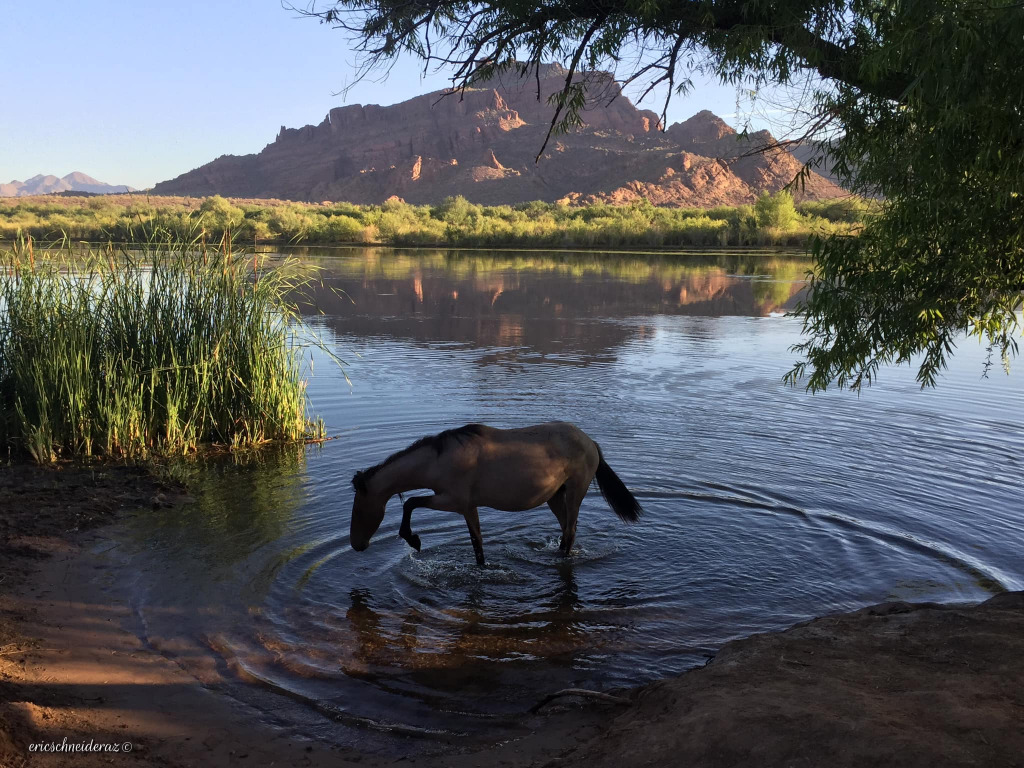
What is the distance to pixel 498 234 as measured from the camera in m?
63.2

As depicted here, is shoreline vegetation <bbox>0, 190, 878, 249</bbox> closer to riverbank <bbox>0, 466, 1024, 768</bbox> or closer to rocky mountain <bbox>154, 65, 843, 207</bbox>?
rocky mountain <bbox>154, 65, 843, 207</bbox>

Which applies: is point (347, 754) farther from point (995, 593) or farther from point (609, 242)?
point (609, 242)

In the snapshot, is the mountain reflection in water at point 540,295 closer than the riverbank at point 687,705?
No

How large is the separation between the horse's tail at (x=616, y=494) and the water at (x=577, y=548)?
0.30 metres

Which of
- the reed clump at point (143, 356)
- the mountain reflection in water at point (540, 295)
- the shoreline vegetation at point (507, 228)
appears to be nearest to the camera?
the reed clump at point (143, 356)

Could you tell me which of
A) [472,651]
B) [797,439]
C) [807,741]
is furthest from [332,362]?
[807,741]

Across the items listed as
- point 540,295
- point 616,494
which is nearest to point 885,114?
point 616,494

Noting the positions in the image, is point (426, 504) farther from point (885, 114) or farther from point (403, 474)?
point (885, 114)

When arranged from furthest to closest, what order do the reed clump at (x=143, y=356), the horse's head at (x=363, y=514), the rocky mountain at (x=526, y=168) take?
the rocky mountain at (x=526, y=168) → the reed clump at (x=143, y=356) → the horse's head at (x=363, y=514)

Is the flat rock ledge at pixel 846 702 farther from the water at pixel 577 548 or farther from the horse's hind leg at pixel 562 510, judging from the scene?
the horse's hind leg at pixel 562 510

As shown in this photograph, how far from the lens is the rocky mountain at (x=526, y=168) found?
116 meters

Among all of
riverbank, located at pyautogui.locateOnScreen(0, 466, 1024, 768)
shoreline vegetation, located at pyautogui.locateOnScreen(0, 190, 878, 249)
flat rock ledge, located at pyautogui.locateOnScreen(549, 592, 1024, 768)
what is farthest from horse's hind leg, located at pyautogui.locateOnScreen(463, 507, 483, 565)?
shoreline vegetation, located at pyautogui.locateOnScreen(0, 190, 878, 249)

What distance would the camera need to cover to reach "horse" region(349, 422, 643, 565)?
694 cm

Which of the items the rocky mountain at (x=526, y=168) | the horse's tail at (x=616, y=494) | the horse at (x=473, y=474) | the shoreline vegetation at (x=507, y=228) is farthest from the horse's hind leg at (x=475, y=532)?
the rocky mountain at (x=526, y=168)
